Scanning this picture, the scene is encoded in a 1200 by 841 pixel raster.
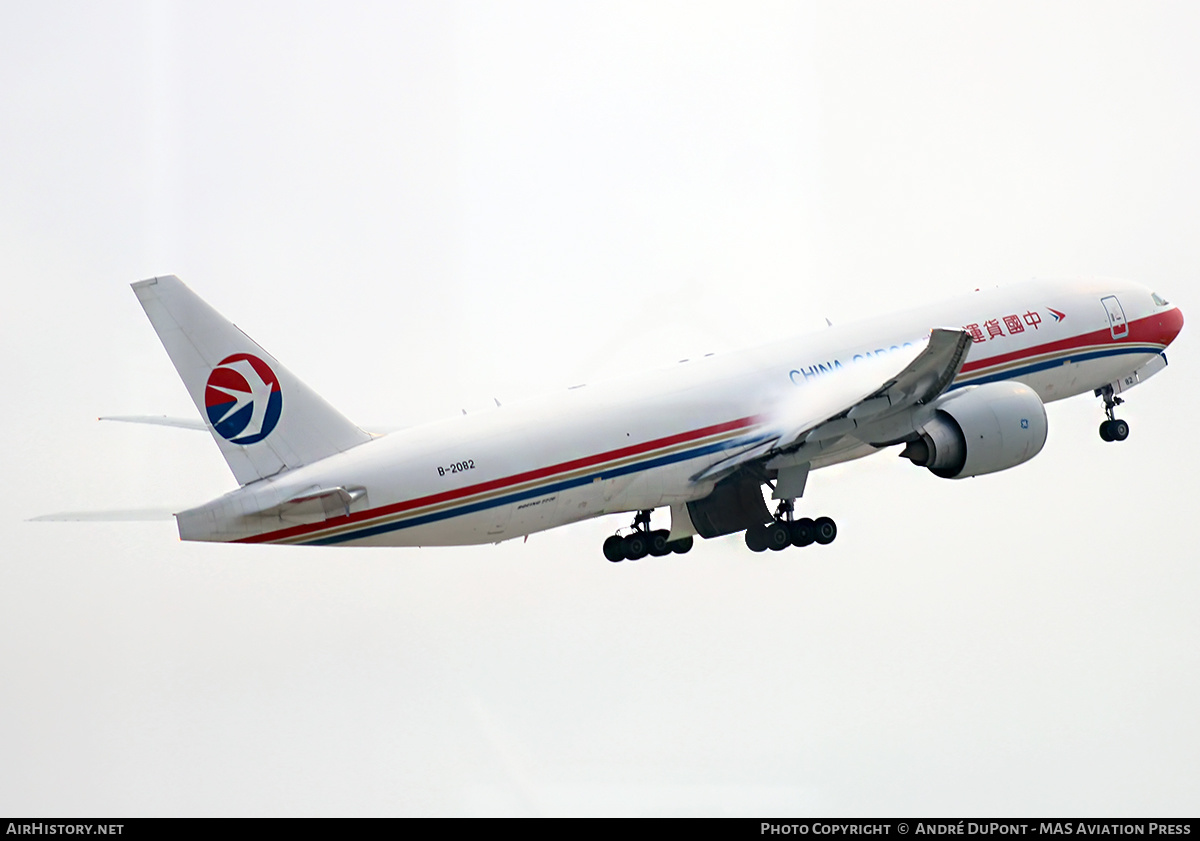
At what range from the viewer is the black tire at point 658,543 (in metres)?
43.4

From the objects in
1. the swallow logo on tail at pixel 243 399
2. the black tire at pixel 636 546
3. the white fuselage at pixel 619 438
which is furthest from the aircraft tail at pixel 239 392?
the black tire at pixel 636 546

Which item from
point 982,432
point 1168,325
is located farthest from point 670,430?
point 1168,325

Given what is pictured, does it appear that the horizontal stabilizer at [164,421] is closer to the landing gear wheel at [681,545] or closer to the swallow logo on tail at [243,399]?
the swallow logo on tail at [243,399]

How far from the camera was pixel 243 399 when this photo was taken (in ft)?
117

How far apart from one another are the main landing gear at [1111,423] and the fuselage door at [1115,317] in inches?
74.6

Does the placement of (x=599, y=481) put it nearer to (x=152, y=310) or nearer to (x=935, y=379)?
(x=935, y=379)

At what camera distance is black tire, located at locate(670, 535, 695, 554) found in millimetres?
43656

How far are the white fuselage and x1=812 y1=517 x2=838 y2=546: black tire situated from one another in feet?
4.88

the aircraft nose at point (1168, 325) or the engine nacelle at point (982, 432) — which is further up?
the aircraft nose at point (1168, 325)

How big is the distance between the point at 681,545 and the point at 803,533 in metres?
4.10

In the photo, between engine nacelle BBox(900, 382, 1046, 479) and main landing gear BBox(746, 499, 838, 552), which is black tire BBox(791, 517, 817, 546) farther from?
engine nacelle BBox(900, 382, 1046, 479)
